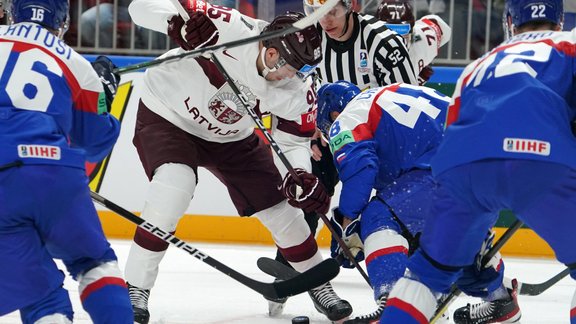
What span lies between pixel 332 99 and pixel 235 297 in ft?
3.06

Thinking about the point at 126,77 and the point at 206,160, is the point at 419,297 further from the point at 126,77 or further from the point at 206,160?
the point at 126,77

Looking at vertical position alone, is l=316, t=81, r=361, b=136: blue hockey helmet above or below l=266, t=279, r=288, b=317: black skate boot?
above

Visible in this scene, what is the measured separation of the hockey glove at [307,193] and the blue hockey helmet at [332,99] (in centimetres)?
37

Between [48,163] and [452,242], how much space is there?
0.94 m

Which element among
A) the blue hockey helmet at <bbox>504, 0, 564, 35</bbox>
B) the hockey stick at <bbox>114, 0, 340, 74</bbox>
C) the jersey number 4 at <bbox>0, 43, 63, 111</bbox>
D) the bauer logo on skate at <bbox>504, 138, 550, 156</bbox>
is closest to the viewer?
the bauer logo on skate at <bbox>504, 138, 550, 156</bbox>

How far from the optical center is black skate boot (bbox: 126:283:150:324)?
3.44m

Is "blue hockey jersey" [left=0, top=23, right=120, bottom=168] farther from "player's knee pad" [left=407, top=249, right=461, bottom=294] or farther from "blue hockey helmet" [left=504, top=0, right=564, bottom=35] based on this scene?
"blue hockey helmet" [left=504, top=0, right=564, bottom=35]

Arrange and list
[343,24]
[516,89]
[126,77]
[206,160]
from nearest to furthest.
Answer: [516,89] < [206,160] < [343,24] < [126,77]

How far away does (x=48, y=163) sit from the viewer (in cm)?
247

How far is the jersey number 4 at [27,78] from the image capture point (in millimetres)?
2496

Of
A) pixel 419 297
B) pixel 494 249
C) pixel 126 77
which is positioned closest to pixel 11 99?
pixel 419 297

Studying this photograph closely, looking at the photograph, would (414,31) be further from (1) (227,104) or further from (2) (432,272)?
(2) (432,272)

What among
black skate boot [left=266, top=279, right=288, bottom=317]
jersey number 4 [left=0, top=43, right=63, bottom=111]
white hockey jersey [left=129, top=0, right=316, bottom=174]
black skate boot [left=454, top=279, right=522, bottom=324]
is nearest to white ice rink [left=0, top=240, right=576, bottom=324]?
black skate boot [left=266, top=279, right=288, bottom=317]

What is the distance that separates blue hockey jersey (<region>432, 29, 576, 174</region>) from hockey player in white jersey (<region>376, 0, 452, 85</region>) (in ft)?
7.85
